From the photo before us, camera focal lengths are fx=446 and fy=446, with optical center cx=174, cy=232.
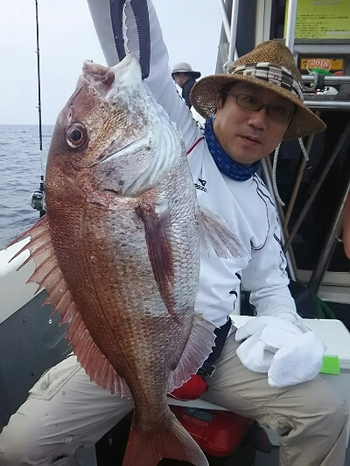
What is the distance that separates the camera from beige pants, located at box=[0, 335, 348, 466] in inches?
69.8

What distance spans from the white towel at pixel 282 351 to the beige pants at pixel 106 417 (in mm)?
73

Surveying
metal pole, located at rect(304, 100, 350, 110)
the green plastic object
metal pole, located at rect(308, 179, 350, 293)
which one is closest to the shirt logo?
the green plastic object

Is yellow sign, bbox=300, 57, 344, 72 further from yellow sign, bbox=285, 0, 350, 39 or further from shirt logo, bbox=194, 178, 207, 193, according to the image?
shirt logo, bbox=194, 178, 207, 193

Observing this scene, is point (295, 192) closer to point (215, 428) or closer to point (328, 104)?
point (328, 104)

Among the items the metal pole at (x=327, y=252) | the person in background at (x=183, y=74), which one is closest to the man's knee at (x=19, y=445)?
the metal pole at (x=327, y=252)

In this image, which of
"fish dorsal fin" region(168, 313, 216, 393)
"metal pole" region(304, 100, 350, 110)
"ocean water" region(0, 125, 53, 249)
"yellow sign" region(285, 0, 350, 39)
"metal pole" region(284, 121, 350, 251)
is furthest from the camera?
"ocean water" region(0, 125, 53, 249)

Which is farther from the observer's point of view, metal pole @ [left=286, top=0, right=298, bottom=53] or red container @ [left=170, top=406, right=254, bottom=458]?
metal pole @ [left=286, top=0, right=298, bottom=53]

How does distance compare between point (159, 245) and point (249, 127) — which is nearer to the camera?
point (159, 245)

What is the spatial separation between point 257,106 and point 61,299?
49.2 inches

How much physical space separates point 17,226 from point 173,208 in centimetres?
751

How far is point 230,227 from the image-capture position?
6.66 feet

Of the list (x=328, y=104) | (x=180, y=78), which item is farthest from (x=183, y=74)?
(x=328, y=104)

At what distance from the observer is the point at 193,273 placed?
54.4 inches

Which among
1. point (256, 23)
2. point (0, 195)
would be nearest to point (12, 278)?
point (256, 23)
